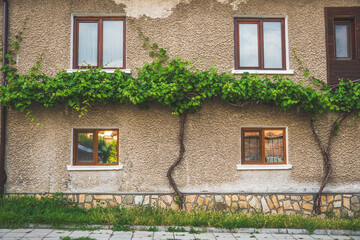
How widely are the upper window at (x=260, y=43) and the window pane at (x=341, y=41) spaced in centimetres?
153

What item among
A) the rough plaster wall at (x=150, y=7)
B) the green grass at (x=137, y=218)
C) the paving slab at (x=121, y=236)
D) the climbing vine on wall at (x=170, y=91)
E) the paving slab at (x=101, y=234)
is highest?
the rough plaster wall at (x=150, y=7)

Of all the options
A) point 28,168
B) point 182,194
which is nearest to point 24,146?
point 28,168

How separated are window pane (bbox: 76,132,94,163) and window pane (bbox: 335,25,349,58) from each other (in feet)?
23.2

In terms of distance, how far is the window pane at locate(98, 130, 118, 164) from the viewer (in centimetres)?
766

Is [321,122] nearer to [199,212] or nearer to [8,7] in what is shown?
[199,212]

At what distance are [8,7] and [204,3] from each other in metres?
5.13

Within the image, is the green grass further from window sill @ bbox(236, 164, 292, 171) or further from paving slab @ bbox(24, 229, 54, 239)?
window sill @ bbox(236, 164, 292, 171)

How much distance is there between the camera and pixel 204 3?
25.8ft

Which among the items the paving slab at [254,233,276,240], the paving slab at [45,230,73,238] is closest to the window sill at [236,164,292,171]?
the paving slab at [254,233,276,240]

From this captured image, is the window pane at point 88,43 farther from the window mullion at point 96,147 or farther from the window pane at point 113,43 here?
the window mullion at point 96,147

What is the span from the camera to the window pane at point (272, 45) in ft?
26.3

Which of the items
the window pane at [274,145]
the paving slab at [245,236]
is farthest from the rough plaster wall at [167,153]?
the paving slab at [245,236]

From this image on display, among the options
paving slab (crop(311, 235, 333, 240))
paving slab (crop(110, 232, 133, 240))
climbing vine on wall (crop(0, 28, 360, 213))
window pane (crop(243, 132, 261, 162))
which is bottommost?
paving slab (crop(311, 235, 333, 240))

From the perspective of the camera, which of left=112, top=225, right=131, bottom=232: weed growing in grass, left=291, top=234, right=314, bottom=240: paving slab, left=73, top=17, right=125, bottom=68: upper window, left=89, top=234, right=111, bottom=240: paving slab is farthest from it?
left=73, top=17, right=125, bottom=68: upper window
